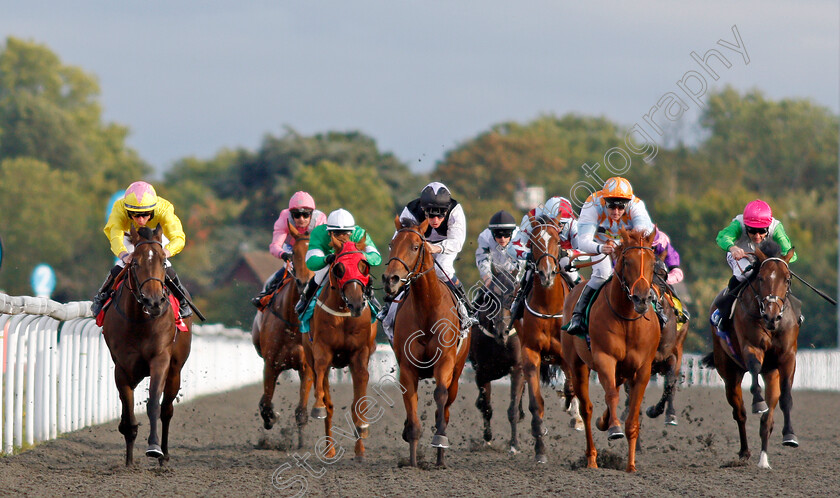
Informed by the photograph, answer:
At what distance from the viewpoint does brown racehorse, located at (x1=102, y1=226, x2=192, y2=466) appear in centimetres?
870

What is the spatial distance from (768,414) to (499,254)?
3.39m

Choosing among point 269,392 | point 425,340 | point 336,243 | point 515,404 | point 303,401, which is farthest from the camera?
point 269,392

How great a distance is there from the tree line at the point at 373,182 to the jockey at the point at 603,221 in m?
35.4

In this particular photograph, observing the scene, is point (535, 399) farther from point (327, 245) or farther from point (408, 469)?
point (327, 245)

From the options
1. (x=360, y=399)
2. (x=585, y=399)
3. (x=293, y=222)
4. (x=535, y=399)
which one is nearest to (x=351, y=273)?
(x=360, y=399)

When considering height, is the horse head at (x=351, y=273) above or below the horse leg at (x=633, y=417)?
above

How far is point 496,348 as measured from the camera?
12.0 m

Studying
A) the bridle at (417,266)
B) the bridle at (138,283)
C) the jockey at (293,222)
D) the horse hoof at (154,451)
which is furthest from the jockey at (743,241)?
the horse hoof at (154,451)

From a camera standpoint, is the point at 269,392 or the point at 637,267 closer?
the point at 637,267

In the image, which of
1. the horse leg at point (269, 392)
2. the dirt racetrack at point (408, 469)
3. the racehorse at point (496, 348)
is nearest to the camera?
the dirt racetrack at point (408, 469)

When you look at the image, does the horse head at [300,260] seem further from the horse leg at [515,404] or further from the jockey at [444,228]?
the horse leg at [515,404]

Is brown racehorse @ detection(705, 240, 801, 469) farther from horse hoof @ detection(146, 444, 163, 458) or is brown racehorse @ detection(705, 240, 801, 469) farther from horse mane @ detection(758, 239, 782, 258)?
horse hoof @ detection(146, 444, 163, 458)

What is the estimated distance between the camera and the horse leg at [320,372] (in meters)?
9.99

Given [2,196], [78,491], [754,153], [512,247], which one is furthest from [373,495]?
[2,196]
